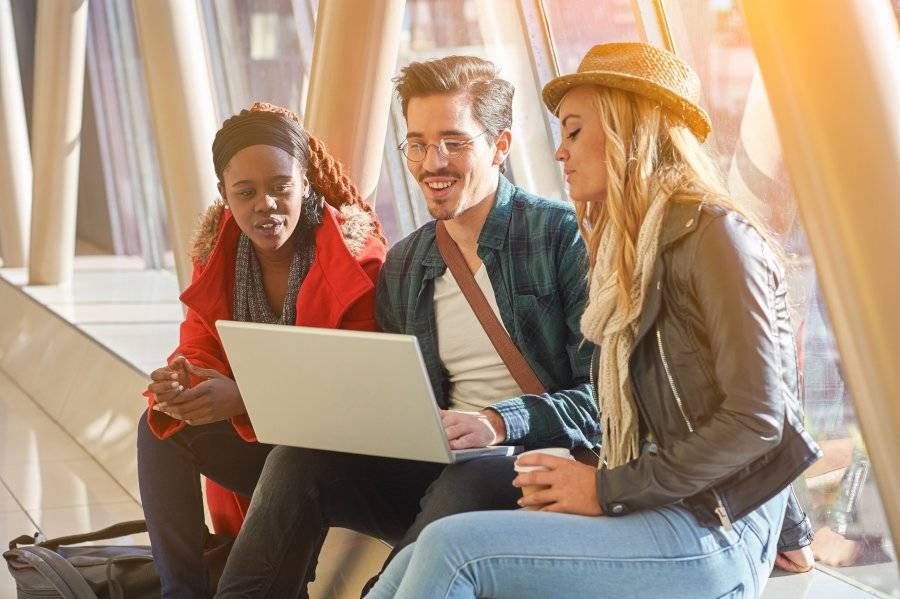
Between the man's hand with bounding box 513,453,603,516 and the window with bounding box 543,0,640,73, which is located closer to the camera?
the man's hand with bounding box 513,453,603,516

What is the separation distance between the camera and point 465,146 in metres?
3.07

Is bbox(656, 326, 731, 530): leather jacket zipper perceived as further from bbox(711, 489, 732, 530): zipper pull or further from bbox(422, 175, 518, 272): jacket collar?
bbox(422, 175, 518, 272): jacket collar

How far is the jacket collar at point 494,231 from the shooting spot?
306 centimetres

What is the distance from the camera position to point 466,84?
3094 millimetres

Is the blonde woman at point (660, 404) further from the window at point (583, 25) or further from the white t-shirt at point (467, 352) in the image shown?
the window at point (583, 25)

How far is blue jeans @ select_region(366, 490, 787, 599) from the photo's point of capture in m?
2.13

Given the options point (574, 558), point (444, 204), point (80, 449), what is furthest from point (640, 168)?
point (80, 449)

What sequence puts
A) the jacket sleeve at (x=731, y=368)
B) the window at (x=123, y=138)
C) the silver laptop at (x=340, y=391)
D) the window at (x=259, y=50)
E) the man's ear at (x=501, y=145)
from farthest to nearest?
the window at (x=123, y=138)
the window at (x=259, y=50)
the man's ear at (x=501, y=145)
the silver laptop at (x=340, y=391)
the jacket sleeve at (x=731, y=368)

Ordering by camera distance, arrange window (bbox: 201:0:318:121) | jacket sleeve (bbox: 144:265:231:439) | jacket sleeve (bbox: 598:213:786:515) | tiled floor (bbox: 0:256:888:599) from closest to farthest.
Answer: jacket sleeve (bbox: 598:213:786:515) < jacket sleeve (bbox: 144:265:231:439) < tiled floor (bbox: 0:256:888:599) < window (bbox: 201:0:318:121)

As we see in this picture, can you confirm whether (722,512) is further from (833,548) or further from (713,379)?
(833,548)

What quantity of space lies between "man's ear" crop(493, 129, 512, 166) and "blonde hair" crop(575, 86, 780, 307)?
0.77 m

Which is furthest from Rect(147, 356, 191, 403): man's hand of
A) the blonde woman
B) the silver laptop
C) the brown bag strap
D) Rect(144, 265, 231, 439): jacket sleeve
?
the blonde woman

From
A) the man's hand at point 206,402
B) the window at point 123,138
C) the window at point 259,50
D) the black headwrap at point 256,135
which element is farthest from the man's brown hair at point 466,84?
the window at point 123,138

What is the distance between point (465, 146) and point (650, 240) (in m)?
0.92
